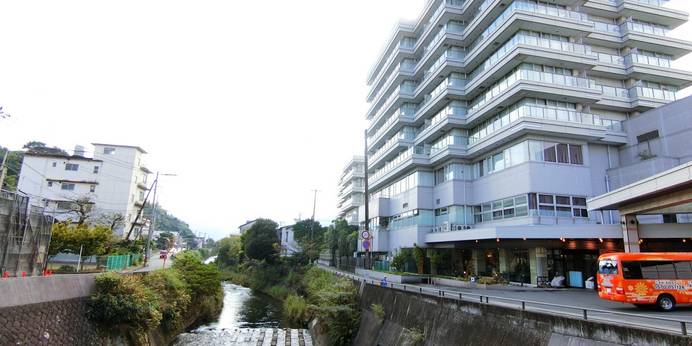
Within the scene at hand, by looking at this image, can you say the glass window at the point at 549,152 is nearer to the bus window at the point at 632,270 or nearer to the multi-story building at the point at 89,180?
the bus window at the point at 632,270

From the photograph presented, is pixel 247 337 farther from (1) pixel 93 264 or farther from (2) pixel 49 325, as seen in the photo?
(2) pixel 49 325

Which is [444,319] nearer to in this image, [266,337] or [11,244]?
[266,337]

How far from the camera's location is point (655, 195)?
19.8 meters

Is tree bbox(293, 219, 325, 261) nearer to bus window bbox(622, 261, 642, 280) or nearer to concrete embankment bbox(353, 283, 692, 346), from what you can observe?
concrete embankment bbox(353, 283, 692, 346)

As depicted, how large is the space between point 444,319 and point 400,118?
34912mm

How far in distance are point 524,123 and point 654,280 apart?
57.2 ft

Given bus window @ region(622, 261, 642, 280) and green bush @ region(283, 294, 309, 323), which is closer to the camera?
bus window @ region(622, 261, 642, 280)

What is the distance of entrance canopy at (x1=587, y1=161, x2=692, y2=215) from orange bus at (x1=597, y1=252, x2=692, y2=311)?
390cm

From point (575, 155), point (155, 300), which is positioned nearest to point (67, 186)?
point (155, 300)

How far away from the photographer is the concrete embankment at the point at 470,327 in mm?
9484

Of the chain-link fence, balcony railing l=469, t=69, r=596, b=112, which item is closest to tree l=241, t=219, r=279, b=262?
the chain-link fence

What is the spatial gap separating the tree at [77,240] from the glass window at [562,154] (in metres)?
36.7

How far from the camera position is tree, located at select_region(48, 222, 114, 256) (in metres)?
28.0

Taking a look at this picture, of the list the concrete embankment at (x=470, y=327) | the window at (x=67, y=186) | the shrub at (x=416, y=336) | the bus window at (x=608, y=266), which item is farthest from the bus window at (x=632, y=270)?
the window at (x=67, y=186)
